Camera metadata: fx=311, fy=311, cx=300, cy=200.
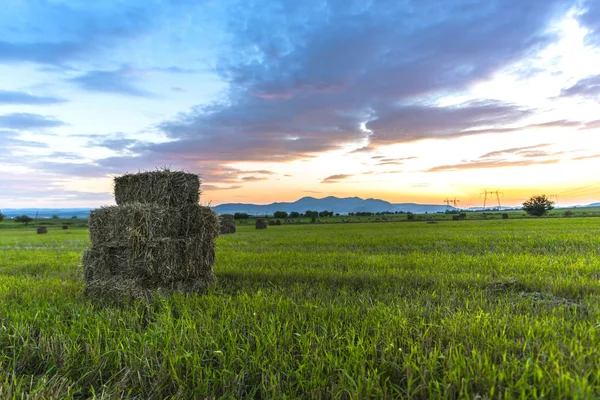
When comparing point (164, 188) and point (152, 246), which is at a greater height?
point (164, 188)

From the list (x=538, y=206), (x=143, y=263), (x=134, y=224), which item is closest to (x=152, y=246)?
(x=143, y=263)

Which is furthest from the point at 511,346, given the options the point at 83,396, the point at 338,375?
the point at 83,396

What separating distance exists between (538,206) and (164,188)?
125329 millimetres

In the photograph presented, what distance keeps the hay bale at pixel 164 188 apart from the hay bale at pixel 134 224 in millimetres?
454

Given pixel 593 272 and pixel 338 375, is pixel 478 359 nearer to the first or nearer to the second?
pixel 338 375

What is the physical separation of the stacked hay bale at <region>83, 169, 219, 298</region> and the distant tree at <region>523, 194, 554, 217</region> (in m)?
116

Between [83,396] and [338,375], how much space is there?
2.45 metres

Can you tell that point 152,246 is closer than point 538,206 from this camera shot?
Yes

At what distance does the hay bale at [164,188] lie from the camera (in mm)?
7605

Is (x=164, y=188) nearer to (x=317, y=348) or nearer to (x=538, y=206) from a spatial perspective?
(x=317, y=348)

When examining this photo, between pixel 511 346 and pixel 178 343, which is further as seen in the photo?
pixel 178 343

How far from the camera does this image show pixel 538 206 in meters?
102

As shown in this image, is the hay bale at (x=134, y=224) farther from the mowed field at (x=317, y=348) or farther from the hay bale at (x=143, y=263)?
the mowed field at (x=317, y=348)

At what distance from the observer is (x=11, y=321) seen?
454 cm
